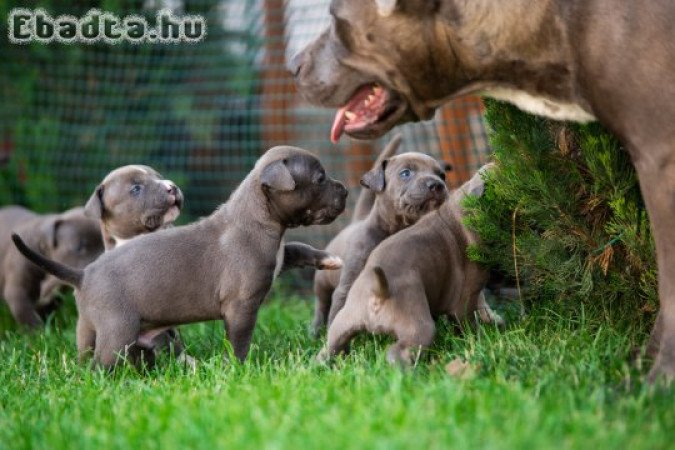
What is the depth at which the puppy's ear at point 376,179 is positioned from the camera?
6.64m

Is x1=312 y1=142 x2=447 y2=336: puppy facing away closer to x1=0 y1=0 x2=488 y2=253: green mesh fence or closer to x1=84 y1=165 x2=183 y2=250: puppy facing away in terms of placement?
x1=84 y1=165 x2=183 y2=250: puppy facing away

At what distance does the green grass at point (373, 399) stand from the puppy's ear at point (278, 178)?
3.18 ft

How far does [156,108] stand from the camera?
1107cm

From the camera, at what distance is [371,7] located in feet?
15.0

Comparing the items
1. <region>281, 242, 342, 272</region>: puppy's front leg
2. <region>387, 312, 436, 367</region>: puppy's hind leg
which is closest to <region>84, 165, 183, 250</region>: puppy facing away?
<region>281, 242, 342, 272</region>: puppy's front leg

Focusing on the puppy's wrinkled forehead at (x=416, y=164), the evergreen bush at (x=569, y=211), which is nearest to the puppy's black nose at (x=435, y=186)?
the puppy's wrinkled forehead at (x=416, y=164)

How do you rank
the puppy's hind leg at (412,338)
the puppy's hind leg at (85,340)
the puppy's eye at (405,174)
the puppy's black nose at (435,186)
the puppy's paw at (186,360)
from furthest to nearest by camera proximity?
1. the puppy's eye at (405,174)
2. the puppy's black nose at (435,186)
3. the puppy's hind leg at (85,340)
4. the puppy's paw at (186,360)
5. the puppy's hind leg at (412,338)

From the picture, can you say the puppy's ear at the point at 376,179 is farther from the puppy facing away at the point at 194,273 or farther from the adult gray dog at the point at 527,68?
the adult gray dog at the point at 527,68

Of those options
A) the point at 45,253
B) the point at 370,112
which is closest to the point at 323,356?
the point at 370,112

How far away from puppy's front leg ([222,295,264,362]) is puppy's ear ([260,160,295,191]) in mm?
651

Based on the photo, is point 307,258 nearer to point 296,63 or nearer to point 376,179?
point 376,179

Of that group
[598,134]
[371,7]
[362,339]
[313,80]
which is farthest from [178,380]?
[598,134]

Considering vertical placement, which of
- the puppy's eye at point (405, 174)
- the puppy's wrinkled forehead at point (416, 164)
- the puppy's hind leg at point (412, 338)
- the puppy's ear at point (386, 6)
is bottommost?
the puppy's hind leg at point (412, 338)

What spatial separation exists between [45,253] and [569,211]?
4729mm
